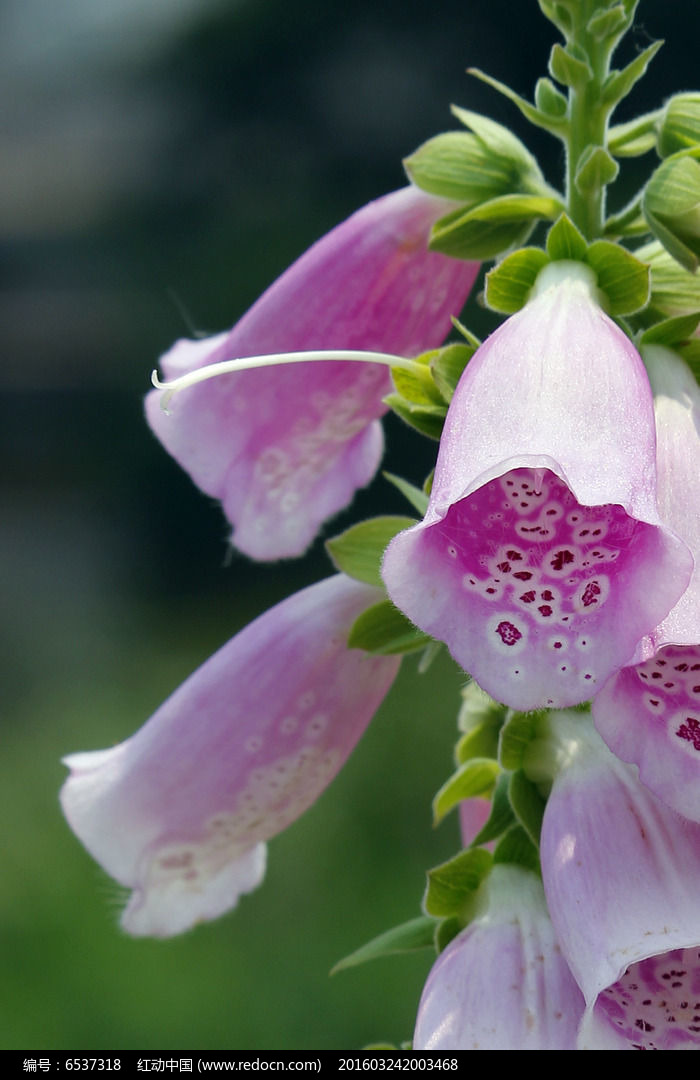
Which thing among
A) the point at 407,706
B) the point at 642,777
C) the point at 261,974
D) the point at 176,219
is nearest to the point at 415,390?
the point at 642,777

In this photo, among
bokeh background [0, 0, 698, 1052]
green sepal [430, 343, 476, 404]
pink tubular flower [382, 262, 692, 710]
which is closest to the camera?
pink tubular flower [382, 262, 692, 710]

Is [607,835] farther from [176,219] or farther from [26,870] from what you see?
[176,219]

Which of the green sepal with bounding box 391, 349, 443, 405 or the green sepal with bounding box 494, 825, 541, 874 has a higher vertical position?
the green sepal with bounding box 391, 349, 443, 405

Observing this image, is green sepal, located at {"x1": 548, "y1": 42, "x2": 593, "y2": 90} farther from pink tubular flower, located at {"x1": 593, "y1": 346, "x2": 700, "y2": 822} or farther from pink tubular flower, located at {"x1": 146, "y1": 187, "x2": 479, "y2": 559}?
pink tubular flower, located at {"x1": 593, "y1": 346, "x2": 700, "y2": 822}

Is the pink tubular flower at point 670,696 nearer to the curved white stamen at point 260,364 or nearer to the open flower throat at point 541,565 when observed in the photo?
the open flower throat at point 541,565

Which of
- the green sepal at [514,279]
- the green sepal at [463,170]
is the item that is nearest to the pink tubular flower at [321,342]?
the green sepal at [463,170]

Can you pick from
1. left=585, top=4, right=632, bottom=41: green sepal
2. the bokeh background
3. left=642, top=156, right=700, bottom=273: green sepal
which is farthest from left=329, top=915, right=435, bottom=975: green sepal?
the bokeh background
